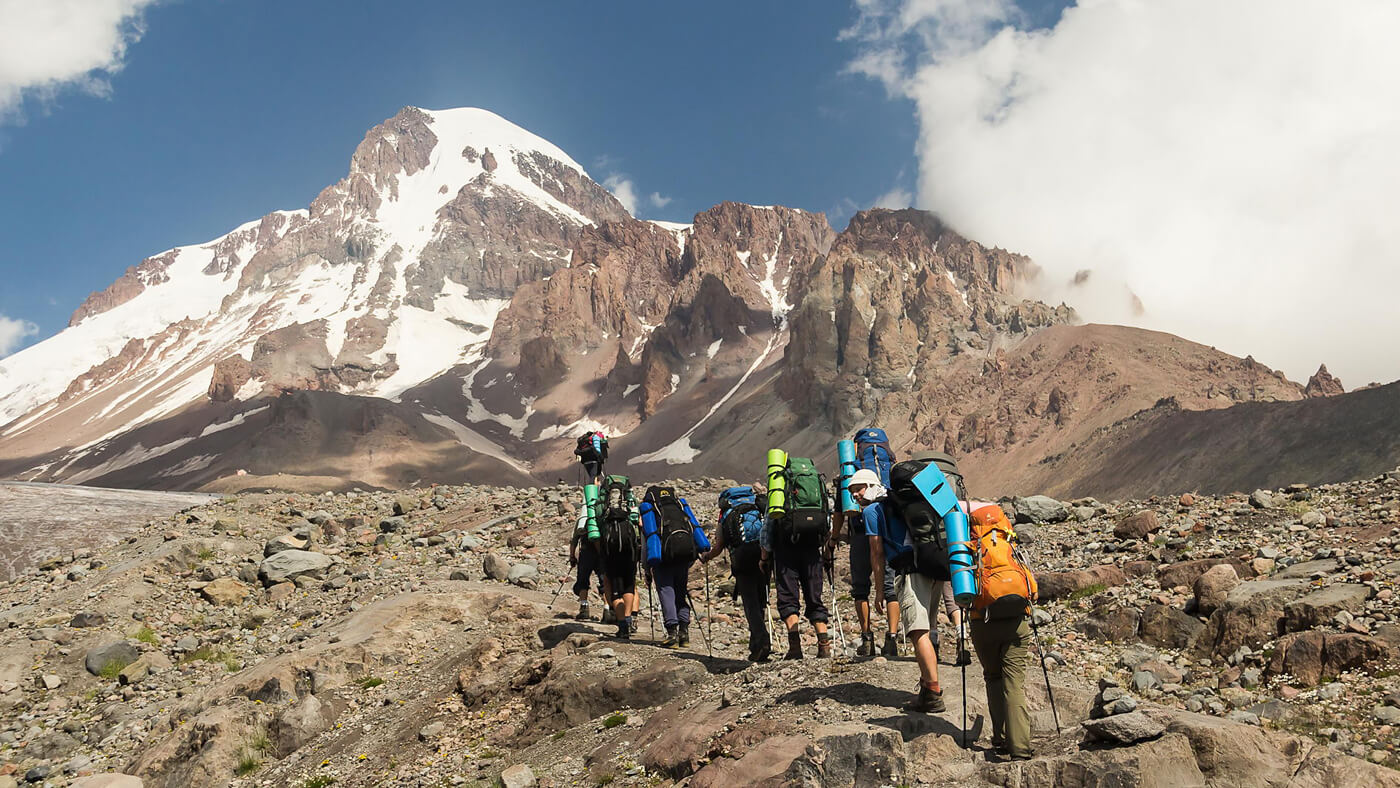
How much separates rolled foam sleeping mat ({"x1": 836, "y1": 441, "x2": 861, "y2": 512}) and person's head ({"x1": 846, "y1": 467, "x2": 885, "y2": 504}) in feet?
4.28

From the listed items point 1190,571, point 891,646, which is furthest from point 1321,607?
point 891,646

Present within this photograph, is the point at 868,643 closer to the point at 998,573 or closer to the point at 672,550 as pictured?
the point at 672,550

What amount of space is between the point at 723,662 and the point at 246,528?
A: 1982 cm

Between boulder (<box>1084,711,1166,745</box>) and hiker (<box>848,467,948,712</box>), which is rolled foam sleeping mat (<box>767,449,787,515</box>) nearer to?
hiker (<box>848,467,948,712</box>)

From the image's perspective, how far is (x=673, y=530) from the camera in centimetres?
1377

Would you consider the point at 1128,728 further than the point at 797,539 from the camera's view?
No

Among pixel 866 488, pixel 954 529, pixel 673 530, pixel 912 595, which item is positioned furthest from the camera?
pixel 673 530

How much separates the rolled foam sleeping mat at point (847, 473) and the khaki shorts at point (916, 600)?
9.14ft

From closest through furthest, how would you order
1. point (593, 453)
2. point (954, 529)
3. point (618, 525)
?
point (954, 529) → point (618, 525) → point (593, 453)

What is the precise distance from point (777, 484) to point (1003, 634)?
4.37m

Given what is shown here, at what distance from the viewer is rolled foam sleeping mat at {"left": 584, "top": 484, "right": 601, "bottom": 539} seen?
1458cm

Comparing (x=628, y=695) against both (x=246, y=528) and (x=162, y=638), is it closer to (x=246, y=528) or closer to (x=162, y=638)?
(x=162, y=638)

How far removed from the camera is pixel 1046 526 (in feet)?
79.4

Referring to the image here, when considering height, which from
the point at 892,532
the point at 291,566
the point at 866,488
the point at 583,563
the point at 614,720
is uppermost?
the point at 866,488
